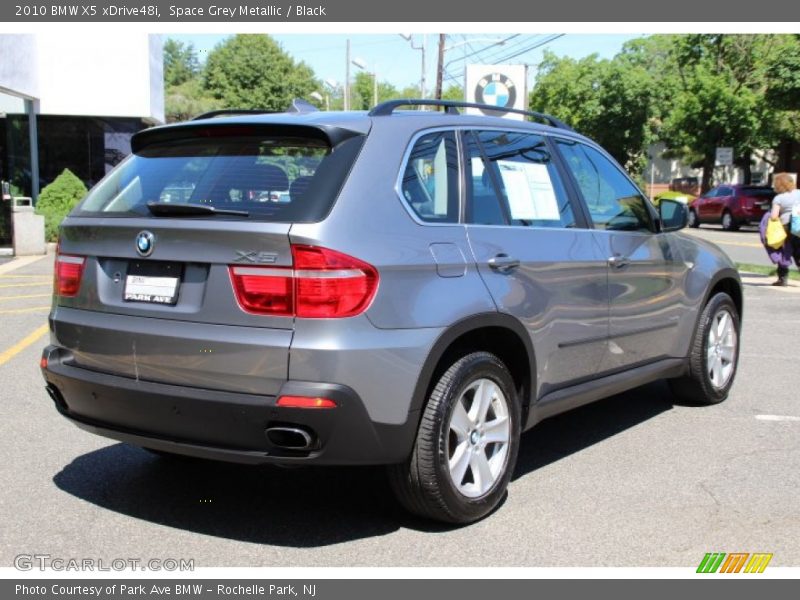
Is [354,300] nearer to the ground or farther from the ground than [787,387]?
farther from the ground

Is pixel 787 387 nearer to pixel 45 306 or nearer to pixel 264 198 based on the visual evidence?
pixel 264 198

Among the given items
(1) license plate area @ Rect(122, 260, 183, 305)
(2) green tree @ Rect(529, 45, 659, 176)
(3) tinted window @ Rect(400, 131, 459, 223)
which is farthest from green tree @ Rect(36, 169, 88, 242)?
(2) green tree @ Rect(529, 45, 659, 176)

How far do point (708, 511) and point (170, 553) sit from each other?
2.51m

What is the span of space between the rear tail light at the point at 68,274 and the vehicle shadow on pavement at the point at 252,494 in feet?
3.42

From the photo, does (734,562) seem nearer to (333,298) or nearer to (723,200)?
(333,298)

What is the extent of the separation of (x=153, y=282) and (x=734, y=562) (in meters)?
2.71

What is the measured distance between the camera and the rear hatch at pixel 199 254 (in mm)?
3588

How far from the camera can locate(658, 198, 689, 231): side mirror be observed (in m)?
5.87

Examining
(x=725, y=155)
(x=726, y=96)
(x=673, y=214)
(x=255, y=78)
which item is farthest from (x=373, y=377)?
(x=255, y=78)

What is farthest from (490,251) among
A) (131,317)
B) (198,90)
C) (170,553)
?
(198,90)

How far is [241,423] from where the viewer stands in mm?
3584

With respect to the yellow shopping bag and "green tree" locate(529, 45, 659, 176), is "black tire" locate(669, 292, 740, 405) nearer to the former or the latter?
the yellow shopping bag

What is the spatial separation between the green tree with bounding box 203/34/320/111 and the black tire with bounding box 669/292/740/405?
6337 centimetres

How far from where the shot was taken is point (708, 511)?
4379 millimetres
